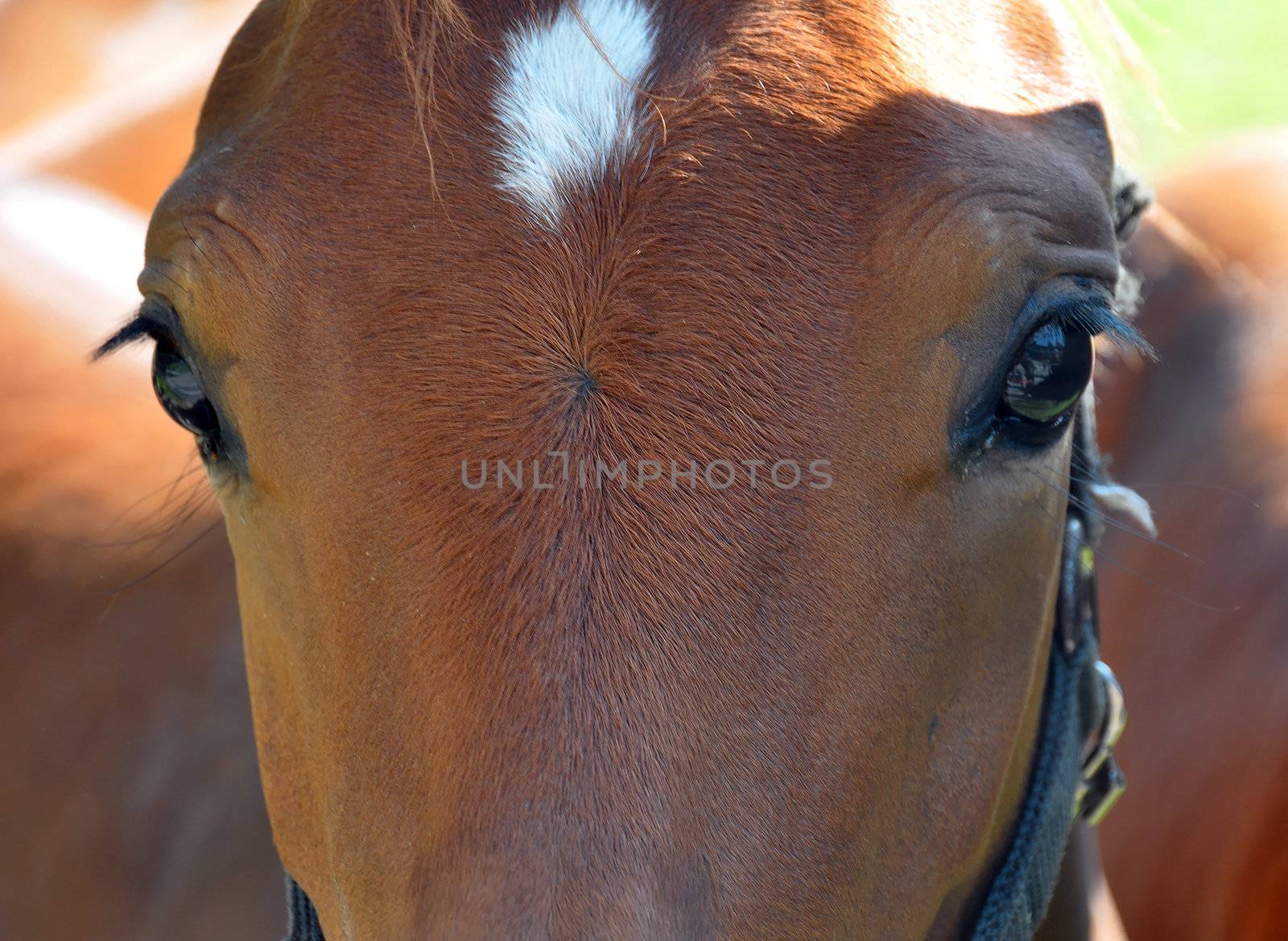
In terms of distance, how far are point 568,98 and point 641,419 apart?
327mm

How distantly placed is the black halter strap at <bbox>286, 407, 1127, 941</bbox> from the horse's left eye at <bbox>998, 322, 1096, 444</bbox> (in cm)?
25

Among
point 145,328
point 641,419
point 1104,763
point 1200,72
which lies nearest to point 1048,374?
point 641,419

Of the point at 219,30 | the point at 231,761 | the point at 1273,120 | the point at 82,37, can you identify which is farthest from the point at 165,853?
the point at 1273,120

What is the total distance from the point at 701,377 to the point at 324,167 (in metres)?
0.45

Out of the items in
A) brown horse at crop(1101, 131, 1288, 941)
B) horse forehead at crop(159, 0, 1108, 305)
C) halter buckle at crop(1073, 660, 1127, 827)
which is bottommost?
brown horse at crop(1101, 131, 1288, 941)

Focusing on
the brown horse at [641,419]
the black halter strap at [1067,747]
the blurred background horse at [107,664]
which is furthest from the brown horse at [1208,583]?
the blurred background horse at [107,664]

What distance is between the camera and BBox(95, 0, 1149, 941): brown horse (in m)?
1.06

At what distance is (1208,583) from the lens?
271 centimetres

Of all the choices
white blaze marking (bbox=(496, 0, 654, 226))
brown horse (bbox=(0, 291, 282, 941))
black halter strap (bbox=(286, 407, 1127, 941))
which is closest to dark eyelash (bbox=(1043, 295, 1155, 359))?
black halter strap (bbox=(286, 407, 1127, 941))

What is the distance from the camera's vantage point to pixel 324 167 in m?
1.22

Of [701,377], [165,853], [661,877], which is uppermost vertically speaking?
[701,377]

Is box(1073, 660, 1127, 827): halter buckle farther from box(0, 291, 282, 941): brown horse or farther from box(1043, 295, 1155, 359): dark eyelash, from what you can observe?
box(0, 291, 282, 941): brown horse

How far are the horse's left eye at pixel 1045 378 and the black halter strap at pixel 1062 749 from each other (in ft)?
0.82

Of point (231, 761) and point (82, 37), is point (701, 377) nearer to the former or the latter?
point (231, 761)
